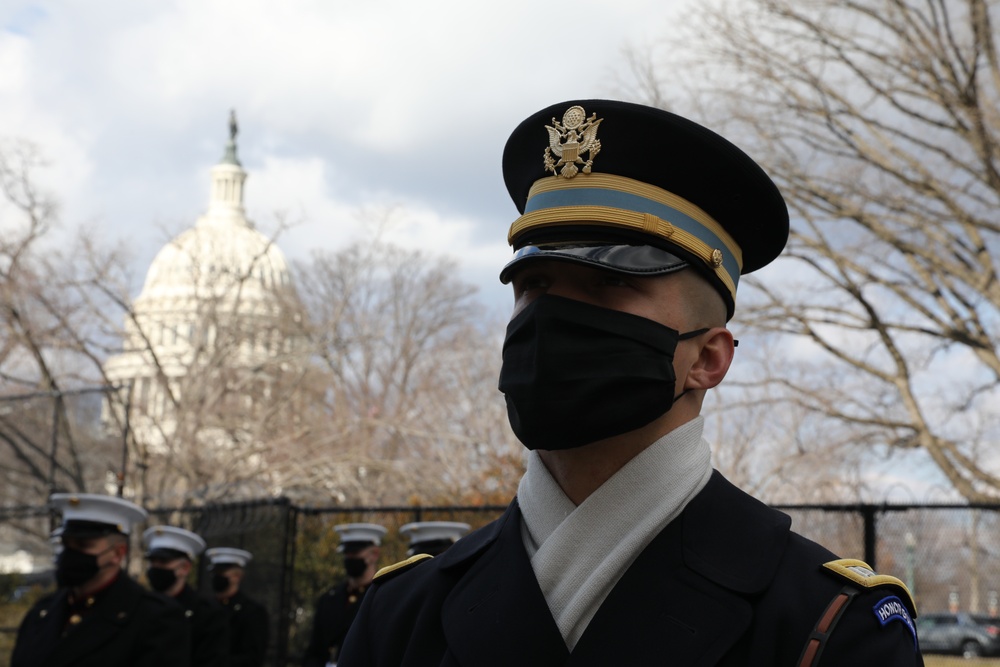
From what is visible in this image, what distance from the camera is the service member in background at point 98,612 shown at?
6.78m

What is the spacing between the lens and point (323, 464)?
2317cm

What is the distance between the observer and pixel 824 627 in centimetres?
178

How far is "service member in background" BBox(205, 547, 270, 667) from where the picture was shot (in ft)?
36.6

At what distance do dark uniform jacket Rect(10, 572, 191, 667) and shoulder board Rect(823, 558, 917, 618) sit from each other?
5.67 m

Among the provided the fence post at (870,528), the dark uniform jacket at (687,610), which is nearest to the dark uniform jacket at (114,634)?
the fence post at (870,528)

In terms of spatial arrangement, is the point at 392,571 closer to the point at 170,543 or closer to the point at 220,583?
the point at 170,543

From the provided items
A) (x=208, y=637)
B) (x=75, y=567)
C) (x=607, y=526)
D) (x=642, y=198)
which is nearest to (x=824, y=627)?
(x=607, y=526)

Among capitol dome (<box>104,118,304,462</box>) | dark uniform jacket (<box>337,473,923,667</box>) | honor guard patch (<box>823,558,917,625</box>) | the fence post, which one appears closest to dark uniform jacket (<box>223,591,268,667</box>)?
the fence post

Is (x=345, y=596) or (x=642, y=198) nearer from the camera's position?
(x=642, y=198)

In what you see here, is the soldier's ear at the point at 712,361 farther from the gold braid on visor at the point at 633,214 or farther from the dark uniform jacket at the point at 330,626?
the dark uniform jacket at the point at 330,626

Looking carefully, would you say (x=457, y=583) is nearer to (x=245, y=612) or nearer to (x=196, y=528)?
(x=245, y=612)

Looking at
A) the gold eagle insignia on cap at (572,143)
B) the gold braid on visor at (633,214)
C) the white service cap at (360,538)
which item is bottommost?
the white service cap at (360,538)

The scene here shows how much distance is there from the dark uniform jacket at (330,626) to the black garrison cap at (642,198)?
780 cm

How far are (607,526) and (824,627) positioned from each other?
1.26 feet
